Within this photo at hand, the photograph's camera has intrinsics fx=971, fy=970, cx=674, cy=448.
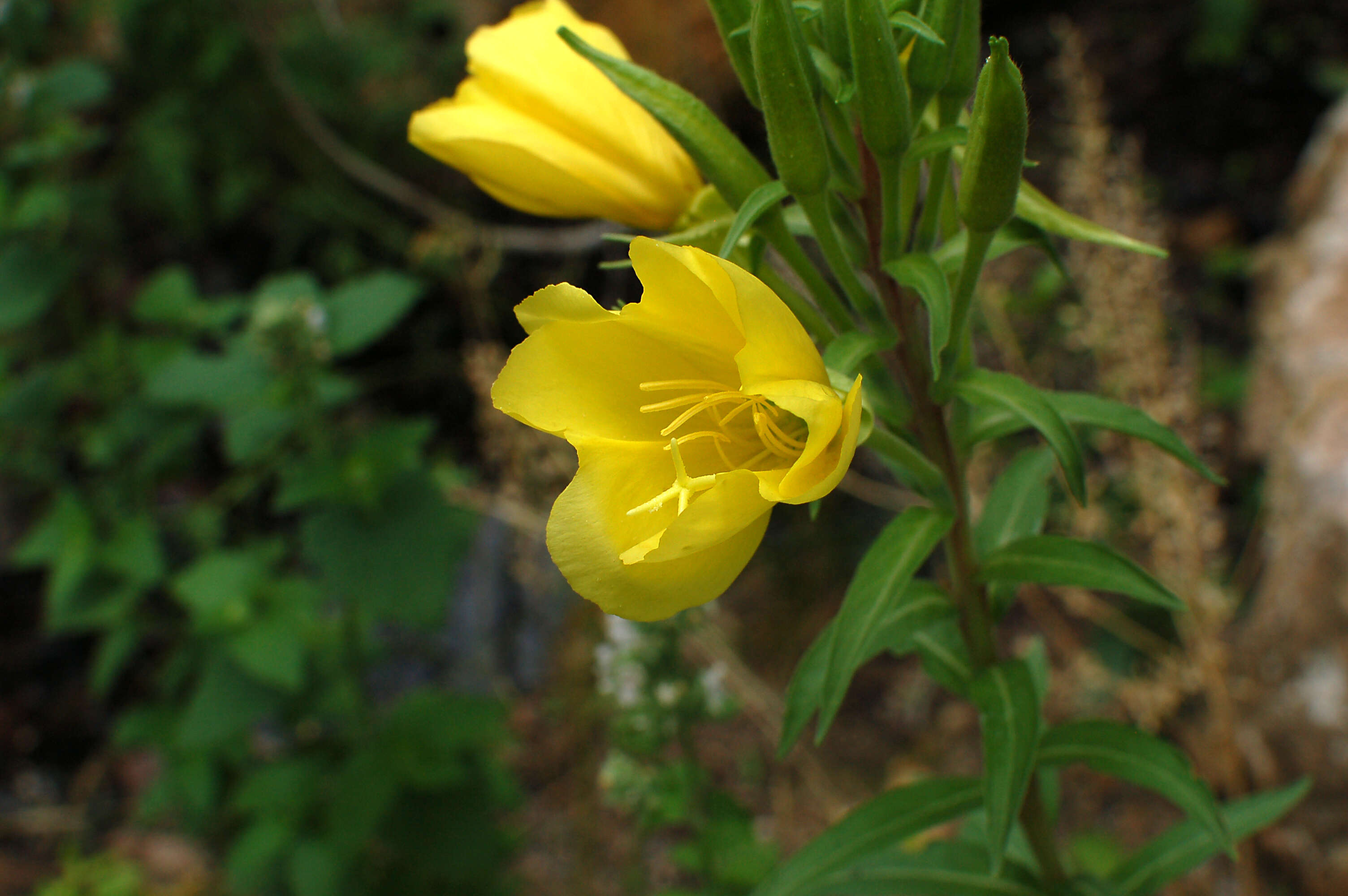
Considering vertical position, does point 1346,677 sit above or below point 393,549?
below

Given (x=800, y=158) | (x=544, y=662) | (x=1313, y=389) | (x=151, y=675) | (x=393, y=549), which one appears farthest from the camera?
(x=544, y=662)

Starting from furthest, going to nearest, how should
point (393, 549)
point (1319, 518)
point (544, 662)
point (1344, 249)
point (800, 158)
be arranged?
point (544, 662) < point (1344, 249) < point (1319, 518) < point (393, 549) < point (800, 158)

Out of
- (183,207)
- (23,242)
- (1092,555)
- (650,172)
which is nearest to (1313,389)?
(1092,555)

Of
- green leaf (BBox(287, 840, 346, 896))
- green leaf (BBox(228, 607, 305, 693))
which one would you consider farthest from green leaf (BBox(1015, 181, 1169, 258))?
green leaf (BBox(287, 840, 346, 896))

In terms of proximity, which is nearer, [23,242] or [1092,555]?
[1092,555]

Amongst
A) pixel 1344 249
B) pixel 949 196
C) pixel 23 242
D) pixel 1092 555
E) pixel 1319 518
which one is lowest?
pixel 1319 518

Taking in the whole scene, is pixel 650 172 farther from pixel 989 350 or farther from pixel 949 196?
pixel 989 350

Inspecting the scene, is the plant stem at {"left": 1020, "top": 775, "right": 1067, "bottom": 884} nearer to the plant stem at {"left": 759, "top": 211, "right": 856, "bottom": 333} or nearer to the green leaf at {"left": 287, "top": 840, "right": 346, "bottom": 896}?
the plant stem at {"left": 759, "top": 211, "right": 856, "bottom": 333}

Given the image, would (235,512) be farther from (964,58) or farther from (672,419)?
(964,58)
